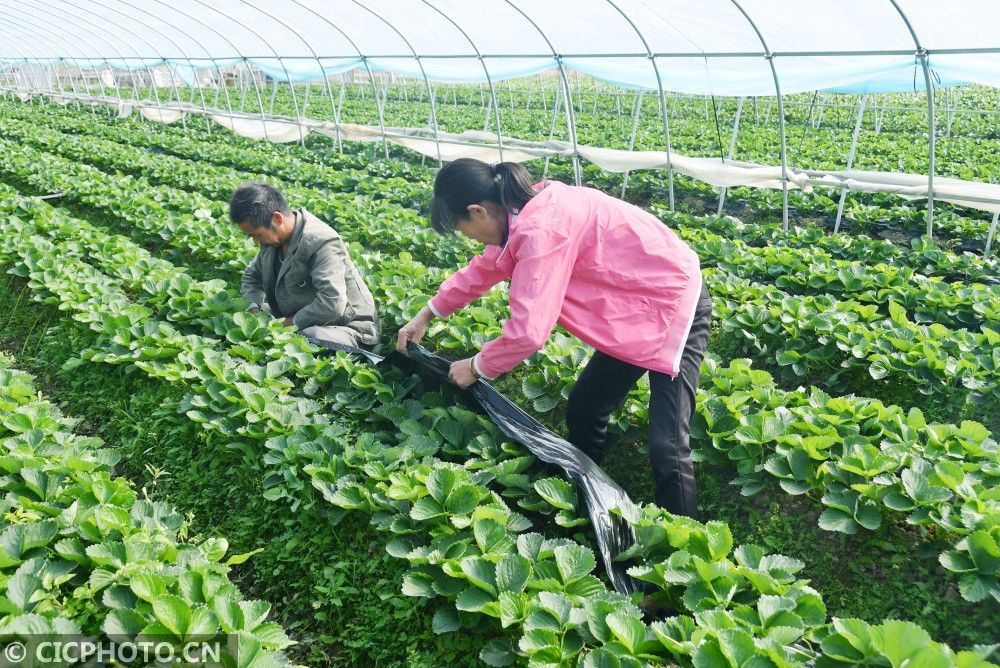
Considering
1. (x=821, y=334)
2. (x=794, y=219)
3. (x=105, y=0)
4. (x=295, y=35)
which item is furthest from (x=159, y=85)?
(x=821, y=334)

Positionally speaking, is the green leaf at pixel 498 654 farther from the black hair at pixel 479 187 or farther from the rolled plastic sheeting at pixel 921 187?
the rolled plastic sheeting at pixel 921 187

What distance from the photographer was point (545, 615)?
2178 mm

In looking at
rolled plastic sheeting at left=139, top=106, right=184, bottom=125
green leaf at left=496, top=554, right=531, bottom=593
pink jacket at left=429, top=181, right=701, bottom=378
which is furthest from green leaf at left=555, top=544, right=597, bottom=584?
rolled plastic sheeting at left=139, top=106, right=184, bottom=125

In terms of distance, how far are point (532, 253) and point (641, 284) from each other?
472 millimetres

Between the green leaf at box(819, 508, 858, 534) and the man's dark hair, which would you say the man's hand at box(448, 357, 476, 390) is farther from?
the man's dark hair

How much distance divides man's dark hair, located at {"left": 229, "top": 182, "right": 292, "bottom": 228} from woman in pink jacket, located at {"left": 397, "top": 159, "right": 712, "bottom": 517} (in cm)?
171

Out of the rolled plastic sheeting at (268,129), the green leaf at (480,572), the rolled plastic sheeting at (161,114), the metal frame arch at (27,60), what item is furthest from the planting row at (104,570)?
the metal frame arch at (27,60)

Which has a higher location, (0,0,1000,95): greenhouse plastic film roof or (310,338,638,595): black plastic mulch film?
(0,0,1000,95): greenhouse plastic film roof

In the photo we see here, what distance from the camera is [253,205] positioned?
A: 407cm

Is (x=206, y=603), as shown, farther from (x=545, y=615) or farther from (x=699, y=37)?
(x=699, y=37)

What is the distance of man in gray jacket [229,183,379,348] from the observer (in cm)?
414

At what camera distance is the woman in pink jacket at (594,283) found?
8.34 feet

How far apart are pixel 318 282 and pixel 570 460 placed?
2.08m

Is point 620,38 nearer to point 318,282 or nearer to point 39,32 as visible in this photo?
point 318,282
